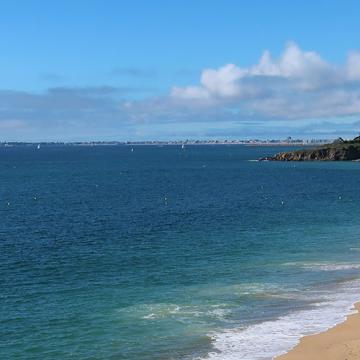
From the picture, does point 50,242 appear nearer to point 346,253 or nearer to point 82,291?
point 82,291

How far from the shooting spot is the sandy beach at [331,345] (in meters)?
27.5

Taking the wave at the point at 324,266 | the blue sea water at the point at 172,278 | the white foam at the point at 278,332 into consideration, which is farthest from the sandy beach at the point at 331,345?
the wave at the point at 324,266

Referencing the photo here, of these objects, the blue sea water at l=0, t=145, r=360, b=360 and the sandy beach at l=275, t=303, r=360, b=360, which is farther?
the blue sea water at l=0, t=145, r=360, b=360

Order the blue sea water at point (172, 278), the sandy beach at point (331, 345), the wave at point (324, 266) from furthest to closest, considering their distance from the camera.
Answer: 1. the wave at point (324, 266)
2. the blue sea water at point (172, 278)
3. the sandy beach at point (331, 345)

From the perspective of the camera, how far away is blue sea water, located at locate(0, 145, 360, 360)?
30.7 meters

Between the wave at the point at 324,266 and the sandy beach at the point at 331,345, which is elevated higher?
the wave at the point at 324,266

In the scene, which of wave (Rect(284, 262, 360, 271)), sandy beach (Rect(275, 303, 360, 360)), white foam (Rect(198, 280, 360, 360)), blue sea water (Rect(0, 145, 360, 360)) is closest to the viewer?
sandy beach (Rect(275, 303, 360, 360))

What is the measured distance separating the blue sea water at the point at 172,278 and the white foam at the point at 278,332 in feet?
0.19

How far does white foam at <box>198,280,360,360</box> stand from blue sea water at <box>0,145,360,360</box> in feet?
0.19

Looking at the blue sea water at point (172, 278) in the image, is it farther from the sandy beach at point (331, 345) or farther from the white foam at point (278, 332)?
the sandy beach at point (331, 345)

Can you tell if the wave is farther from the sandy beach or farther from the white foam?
the sandy beach

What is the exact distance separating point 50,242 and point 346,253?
26542mm

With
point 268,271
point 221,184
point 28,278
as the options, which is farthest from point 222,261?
point 221,184

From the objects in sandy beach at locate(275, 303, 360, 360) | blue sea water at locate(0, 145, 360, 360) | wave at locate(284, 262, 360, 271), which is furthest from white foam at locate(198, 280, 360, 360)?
wave at locate(284, 262, 360, 271)
